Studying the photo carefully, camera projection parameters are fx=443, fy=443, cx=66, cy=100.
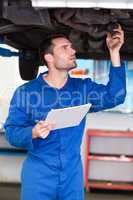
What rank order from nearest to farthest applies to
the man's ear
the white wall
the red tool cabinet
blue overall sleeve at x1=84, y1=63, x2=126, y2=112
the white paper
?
the white paper, blue overall sleeve at x1=84, y1=63, x2=126, y2=112, the man's ear, the red tool cabinet, the white wall

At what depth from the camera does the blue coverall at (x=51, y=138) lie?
7.81 ft

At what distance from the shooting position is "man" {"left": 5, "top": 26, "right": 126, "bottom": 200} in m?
2.38

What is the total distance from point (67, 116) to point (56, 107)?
24 cm

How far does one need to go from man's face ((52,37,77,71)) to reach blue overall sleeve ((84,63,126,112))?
0.17 meters

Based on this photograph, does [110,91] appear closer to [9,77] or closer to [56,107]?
[56,107]

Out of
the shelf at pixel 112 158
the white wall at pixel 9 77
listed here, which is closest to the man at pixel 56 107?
the shelf at pixel 112 158

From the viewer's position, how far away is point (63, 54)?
2.50 metres

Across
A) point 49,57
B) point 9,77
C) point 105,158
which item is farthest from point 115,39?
point 9,77

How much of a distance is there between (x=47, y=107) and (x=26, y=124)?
0.15 metres

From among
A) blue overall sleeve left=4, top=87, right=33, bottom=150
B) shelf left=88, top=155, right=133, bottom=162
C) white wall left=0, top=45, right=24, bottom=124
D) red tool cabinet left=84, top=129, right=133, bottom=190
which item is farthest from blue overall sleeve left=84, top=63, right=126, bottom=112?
white wall left=0, top=45, right=24, bottom=124

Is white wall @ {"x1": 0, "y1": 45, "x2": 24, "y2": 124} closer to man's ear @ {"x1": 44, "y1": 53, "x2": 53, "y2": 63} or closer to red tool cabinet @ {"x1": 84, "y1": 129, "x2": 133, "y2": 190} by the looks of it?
red tool cabinet @ {"x1": 84, "y1": 129, "x2": 133, "y2": 190}

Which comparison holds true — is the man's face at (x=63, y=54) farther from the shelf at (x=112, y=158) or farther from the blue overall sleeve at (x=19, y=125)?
the shelf at (x=112, y=158)

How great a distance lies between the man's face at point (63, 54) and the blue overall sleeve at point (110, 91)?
0.17 m

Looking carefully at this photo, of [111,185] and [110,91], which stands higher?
[110,91]
